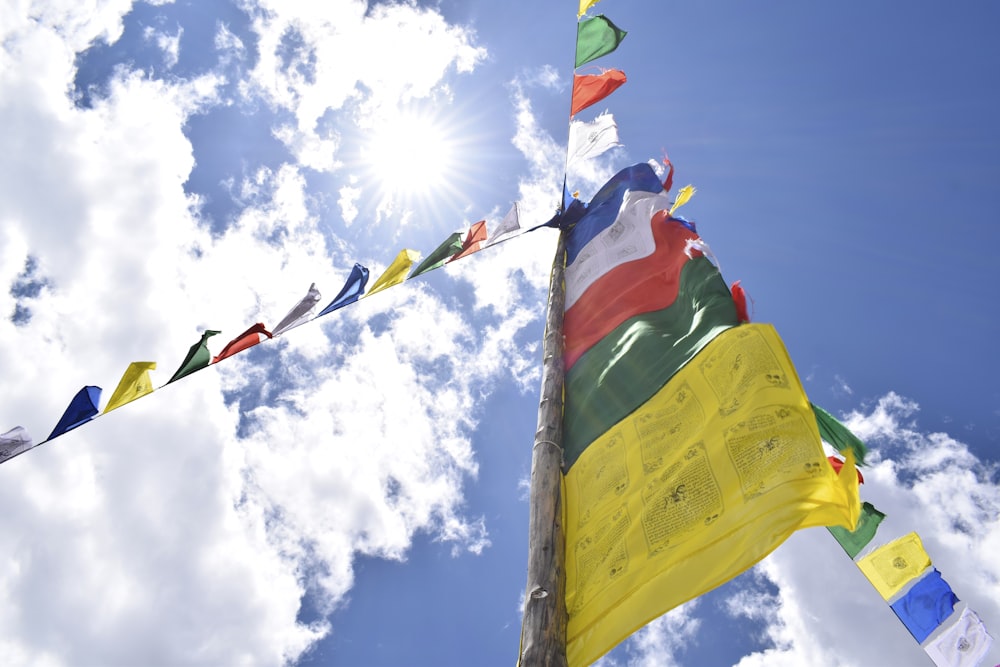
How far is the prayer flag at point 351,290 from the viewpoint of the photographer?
A: 6406 mm

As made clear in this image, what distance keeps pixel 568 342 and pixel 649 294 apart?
889 mm

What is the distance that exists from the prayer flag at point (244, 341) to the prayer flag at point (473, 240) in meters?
2.25

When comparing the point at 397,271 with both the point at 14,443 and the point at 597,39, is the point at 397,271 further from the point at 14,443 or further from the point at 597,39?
the point at 597,39

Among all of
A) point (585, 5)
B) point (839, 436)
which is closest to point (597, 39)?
point (585, 5)

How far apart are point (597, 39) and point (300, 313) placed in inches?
218

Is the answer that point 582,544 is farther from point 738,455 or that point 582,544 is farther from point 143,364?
point 143,364

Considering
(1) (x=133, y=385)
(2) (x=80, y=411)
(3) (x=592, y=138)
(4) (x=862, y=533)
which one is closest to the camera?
(2) (x=80, y=411)

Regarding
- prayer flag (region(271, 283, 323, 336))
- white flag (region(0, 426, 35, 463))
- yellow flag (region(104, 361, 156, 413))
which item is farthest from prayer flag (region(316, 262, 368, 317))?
white flag (region(0, 426, 35, 463))

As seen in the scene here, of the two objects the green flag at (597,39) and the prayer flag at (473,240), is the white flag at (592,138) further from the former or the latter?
the prayer flag at (473,240)

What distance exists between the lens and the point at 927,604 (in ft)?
19.5

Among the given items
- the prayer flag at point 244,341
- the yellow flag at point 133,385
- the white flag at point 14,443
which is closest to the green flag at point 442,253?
the prayer flag at point 244,341

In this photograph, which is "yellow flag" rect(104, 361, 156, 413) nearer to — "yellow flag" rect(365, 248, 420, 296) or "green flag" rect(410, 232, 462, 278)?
"yellow flag" rect(365, 248, 420, 296)

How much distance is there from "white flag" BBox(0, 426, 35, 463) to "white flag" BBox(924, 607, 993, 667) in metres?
8.38

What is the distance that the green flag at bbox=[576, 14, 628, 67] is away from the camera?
827 cm
